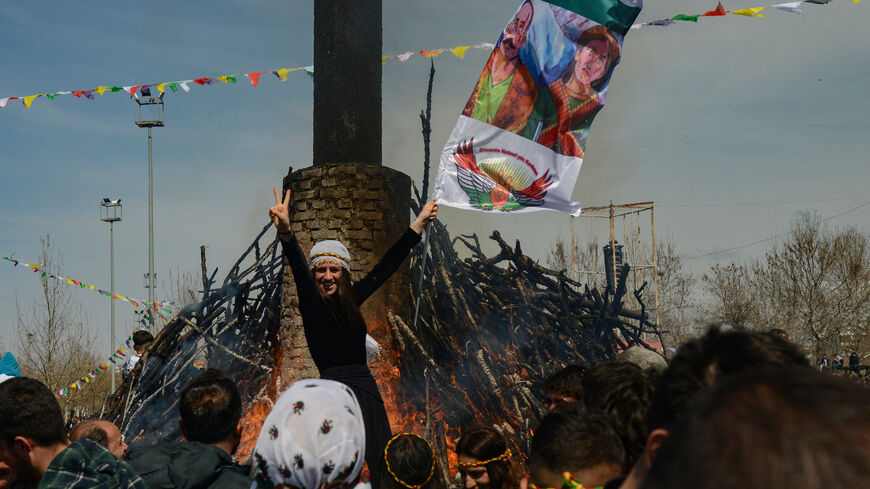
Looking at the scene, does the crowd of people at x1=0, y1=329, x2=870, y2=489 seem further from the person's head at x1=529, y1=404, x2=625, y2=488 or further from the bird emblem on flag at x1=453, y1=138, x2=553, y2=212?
the bird emblem on flag at x1=453, y1=138, x2=553, y2=212

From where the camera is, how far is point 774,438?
66cm

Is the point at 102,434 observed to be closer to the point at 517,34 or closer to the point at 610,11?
the point at 517,34

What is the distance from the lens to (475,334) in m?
7.71

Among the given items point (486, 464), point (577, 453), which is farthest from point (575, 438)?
point (486, 464)

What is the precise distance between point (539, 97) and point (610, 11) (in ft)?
2.58

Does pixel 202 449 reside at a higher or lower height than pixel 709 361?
lower

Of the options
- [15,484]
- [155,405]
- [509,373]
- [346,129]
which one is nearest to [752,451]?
[15,484]

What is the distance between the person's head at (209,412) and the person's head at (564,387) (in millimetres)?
1931

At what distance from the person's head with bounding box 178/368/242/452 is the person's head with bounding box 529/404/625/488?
1.36 metres

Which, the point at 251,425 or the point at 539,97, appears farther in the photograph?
the point at 251,425

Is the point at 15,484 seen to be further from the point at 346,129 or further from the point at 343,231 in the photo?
the point at 346,129

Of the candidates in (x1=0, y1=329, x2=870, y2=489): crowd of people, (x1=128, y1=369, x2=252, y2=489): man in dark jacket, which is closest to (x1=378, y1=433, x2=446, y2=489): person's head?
(x1=0, y1=329, x2=870, y2=489): crowd of people

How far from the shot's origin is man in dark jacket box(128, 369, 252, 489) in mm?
3037

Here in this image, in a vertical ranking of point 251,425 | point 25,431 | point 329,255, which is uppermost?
point 329,255
